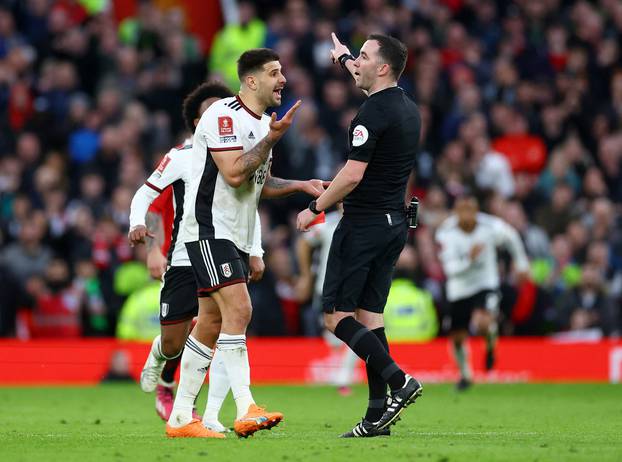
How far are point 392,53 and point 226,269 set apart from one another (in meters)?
1.86

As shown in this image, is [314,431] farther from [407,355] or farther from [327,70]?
[327,70]

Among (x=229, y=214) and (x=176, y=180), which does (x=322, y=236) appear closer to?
(x=176, y=180)

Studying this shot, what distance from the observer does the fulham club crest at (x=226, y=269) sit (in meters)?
9.02

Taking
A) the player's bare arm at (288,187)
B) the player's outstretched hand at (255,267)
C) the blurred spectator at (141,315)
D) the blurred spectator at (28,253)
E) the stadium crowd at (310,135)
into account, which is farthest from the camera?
the stadium crowd at (310,135)

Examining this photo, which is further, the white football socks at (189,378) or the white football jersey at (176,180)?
the white football jersey at (176,180)

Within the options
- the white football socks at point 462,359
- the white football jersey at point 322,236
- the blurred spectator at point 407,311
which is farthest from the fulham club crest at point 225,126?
the blurred spectator at point 407,311

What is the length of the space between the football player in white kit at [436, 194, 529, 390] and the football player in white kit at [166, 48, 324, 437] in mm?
7555

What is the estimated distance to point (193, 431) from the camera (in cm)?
919

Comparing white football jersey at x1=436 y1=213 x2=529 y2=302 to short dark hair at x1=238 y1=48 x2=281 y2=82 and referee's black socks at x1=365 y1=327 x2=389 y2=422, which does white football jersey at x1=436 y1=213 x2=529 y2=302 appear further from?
short dark hair at x1=238 y1=48 x2=281 y2=82

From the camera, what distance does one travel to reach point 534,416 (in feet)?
38.9

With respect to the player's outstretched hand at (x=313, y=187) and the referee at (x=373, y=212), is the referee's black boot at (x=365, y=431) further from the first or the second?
the player's outstretched hand at (x=313, y=187)

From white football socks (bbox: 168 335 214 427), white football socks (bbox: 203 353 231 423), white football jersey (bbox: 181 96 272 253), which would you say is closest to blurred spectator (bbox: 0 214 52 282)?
white football socks (bbox: 203 353 231 423)

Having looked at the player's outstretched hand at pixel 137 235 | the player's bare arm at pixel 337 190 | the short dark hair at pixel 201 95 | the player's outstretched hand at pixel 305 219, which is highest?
the short dark hair at pixel 201 95

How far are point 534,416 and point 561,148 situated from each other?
410 inches
